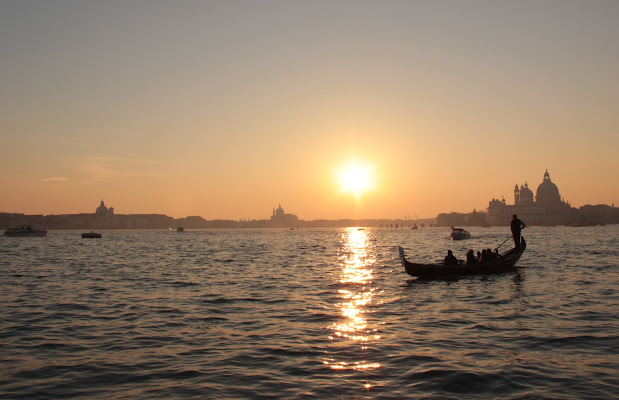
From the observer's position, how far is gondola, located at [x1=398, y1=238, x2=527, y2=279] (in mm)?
33500

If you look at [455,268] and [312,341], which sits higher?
[455,268]

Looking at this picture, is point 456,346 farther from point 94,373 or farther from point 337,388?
point 94,373

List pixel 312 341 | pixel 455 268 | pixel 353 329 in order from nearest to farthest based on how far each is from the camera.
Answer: pixel 312 341 < pixel 353 329 < pixel 455 268

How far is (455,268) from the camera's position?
34031 mm

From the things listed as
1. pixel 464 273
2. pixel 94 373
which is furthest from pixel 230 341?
pixel 464 273

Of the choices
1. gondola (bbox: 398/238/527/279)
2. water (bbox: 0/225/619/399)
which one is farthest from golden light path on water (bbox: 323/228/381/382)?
gondola (bbox: 398/238/527/279)

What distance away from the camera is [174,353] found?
14.3 metres

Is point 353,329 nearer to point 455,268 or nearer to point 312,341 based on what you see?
point 312,341

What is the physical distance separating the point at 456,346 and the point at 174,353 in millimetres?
7489

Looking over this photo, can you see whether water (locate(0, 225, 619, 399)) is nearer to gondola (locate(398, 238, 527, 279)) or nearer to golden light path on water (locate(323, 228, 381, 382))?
golden light path on water (locate(323, 228, 381, 382))

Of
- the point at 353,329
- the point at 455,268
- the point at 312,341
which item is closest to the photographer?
the point at 312,341

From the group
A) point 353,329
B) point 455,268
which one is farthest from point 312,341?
point 455,268

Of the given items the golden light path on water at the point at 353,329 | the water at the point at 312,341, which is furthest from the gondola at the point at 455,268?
the golden light path on water at the point at 353,329

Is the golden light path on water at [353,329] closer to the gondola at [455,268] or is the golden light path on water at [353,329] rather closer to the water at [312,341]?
the water at [312,341]
